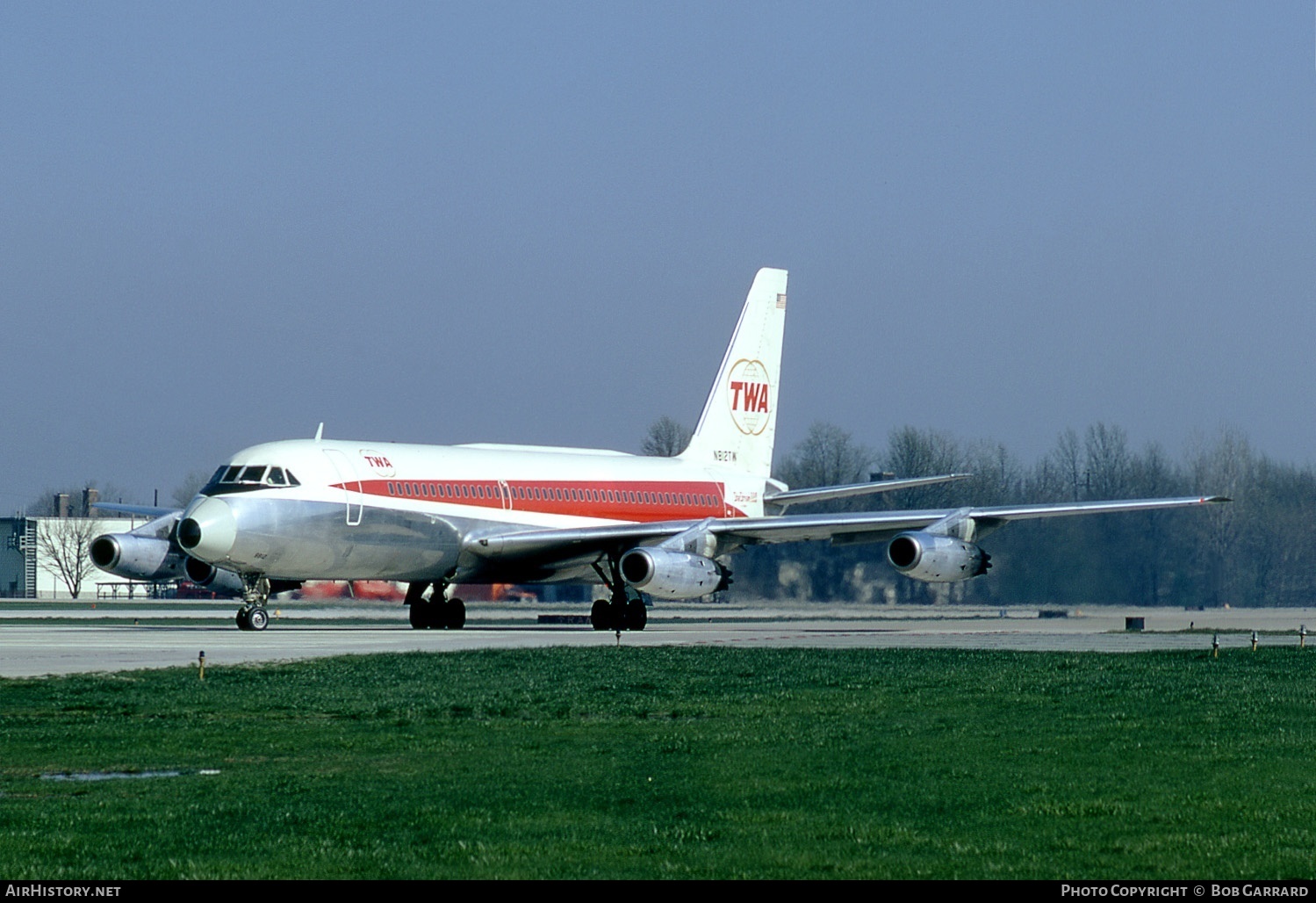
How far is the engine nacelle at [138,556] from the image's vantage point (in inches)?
1689

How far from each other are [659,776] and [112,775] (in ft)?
14.9

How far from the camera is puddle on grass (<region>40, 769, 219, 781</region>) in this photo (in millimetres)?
13898

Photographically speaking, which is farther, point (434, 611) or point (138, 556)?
point (434, 611)

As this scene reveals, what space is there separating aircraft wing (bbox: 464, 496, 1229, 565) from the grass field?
55.2ft

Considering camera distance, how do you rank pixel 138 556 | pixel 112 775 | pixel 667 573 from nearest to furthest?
pixel 112 775
pixel 667 573
pixel 138 556

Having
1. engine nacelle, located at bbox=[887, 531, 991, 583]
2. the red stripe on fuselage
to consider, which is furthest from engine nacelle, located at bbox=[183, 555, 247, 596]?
engine nacelle, located at bbox=[887, 531, 991, 583]

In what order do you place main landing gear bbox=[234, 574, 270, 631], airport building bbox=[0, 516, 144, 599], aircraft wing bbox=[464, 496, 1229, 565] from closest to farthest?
main landing gear bbox=[234, 574, 270, 631] < aircraft wing bbox=[464, 496, 1229, 565] < airport building bbox=[0, 516, 144, 599]

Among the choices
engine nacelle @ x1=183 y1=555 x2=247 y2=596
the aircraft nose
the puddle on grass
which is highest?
the aircraft nose

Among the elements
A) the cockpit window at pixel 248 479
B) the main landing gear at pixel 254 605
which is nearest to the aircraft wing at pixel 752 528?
the main landing gear at pixel 254 605

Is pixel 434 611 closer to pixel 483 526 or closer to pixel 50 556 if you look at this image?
pixel 483 526

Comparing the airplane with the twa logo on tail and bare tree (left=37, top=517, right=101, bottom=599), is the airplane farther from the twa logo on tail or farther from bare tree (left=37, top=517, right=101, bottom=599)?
bare tree (left=37, top=517, right=101, bottom=599)

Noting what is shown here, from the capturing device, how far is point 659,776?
13.7 m

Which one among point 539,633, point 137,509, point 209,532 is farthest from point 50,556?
point 209,532

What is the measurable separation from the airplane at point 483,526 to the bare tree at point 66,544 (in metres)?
68.9
